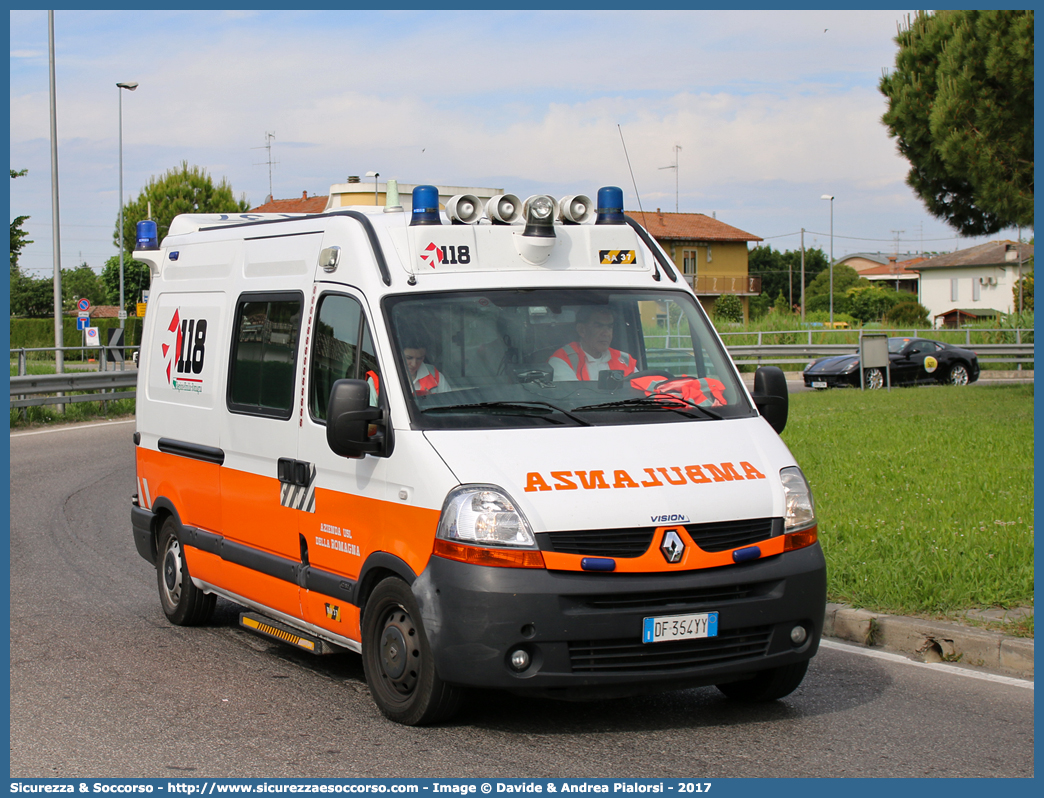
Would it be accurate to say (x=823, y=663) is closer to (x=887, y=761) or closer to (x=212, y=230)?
(x=887, y=761)

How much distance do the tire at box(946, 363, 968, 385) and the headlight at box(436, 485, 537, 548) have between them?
29785mm

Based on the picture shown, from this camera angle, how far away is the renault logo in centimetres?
515

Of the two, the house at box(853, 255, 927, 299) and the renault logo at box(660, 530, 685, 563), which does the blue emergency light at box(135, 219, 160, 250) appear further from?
the house at box(853, 255, 927, 299)

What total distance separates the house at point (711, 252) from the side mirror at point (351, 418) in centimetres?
7371

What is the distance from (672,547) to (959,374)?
29592mm

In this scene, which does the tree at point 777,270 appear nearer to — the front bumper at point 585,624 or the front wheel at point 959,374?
the front wheel at point 959,374

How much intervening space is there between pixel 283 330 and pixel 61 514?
6.51 m

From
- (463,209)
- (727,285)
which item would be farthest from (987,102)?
(727,285)

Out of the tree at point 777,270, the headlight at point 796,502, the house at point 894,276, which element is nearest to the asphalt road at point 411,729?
the headlight at point 796,502

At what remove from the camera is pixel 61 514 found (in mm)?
12125

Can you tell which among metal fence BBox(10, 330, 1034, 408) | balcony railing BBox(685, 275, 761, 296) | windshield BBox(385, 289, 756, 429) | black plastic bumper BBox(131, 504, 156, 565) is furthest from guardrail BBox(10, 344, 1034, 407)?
balcony railing BBox(685, 275, 761, 296)

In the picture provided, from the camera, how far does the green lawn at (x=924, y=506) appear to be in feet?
24.6
